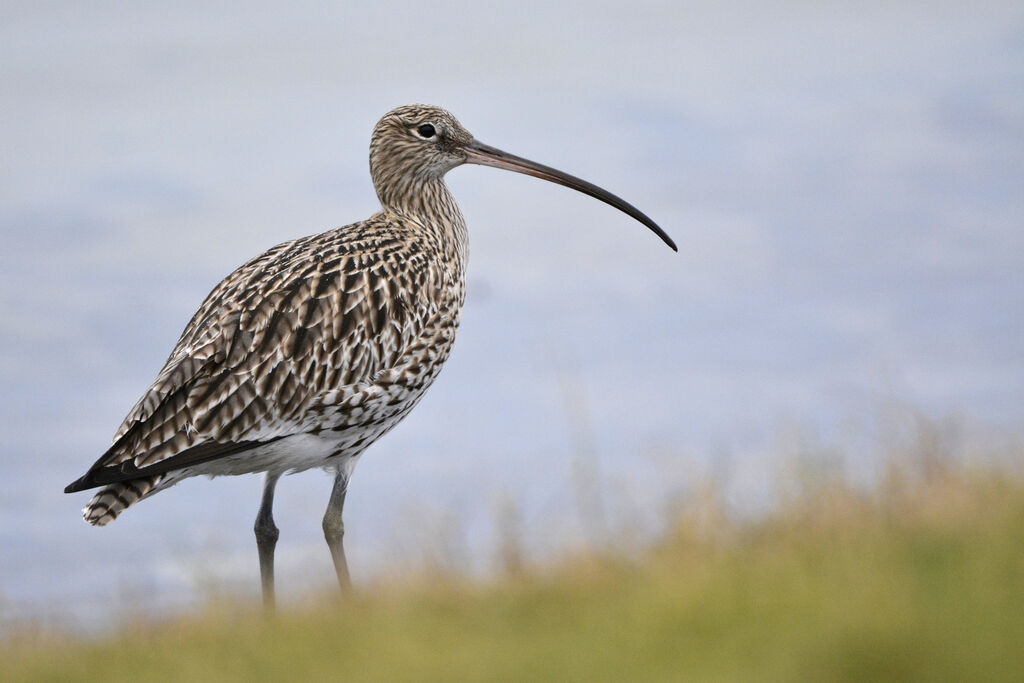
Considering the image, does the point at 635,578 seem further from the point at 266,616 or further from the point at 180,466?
the point at 180,466

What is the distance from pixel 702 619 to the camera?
5816 millimetres

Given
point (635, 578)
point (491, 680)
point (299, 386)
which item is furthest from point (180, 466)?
point (491, 680)

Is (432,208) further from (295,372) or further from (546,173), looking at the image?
(295,372)

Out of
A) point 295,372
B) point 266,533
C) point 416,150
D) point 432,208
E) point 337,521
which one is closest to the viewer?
point 295,372

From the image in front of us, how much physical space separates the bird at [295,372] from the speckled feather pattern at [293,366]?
0.01 metres

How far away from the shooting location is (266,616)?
7410 millimetres

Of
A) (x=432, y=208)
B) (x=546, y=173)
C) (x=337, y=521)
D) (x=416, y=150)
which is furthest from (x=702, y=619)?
(x=546, y=173)

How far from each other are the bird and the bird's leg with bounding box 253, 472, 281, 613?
11mm

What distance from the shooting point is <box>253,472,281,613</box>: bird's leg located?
10.4m

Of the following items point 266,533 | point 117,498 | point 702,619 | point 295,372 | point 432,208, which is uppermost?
point 432,208

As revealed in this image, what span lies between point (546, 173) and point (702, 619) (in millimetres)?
7812

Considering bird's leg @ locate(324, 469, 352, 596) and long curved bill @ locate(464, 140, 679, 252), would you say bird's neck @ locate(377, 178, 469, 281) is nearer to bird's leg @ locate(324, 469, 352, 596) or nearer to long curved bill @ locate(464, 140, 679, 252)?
long curved bill @ locate(464, 140, 679, 252)

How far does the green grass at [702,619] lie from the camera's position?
527 cm

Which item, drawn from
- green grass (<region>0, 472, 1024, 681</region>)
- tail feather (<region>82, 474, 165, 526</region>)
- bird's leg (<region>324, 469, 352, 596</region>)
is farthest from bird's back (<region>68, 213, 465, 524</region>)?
green grass (<region>0, 472, 1024, 681</region>)
